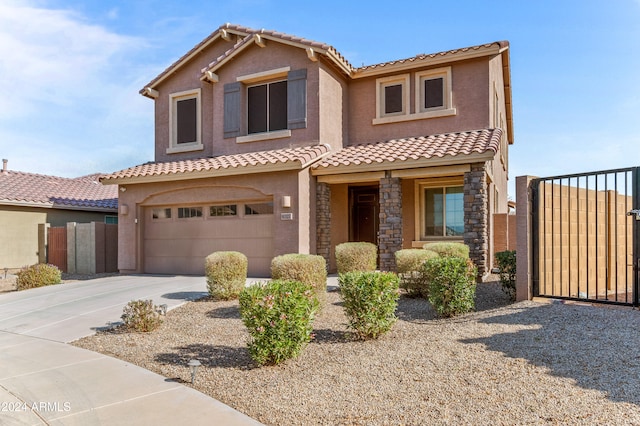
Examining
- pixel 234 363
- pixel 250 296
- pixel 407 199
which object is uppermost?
pixel 407 199

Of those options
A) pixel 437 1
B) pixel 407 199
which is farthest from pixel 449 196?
pixel 437 1

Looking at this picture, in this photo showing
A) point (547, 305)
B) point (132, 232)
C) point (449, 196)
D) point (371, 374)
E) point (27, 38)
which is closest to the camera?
point (371, 374)

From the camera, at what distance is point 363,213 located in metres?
16.4

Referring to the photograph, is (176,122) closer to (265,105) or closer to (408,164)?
(265,105)

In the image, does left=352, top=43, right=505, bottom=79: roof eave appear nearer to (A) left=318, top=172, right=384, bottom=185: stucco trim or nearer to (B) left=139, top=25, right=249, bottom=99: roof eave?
(A) left=318, top=172, right=384, bottom=185: stucco trim

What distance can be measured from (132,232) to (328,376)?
12.6 m

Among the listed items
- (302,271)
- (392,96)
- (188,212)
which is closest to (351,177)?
(392,96)

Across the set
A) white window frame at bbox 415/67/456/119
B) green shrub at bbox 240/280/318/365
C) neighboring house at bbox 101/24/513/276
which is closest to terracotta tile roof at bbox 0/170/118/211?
neighboring house at bbox 101/24/513/276

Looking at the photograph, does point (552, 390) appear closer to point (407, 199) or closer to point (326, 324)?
point (326, 324)

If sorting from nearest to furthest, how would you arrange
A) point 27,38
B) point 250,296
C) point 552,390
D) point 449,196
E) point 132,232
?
point 552,390 → point 250,296 → point 27,38 → point 449,196 → point 132,232

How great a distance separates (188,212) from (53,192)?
36.4 feet

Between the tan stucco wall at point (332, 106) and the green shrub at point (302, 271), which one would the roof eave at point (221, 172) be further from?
the green shrub at point (302, 271)

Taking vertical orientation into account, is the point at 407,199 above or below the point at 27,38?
below

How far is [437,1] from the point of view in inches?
440
